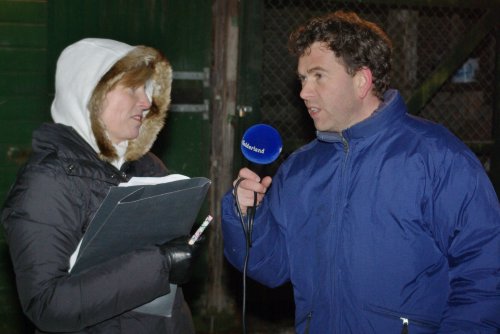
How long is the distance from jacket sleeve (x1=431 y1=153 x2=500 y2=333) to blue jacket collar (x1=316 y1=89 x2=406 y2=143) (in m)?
0.34

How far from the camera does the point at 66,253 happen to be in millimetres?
2393

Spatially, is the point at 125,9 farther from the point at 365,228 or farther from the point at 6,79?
the point at 365,228

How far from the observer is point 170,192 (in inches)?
97.9

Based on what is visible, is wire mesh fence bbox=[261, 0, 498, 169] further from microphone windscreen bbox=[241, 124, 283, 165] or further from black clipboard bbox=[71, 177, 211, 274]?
black clipboard bbox=[71, 177, 211, 274]

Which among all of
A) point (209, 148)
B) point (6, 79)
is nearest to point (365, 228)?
point (209, 148)

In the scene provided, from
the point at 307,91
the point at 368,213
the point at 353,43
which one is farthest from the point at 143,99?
the point at 368,213

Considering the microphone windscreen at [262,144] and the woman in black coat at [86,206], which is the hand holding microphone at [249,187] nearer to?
the microphone windscreen at [262,144]

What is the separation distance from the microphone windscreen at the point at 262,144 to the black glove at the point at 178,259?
0.48 metres

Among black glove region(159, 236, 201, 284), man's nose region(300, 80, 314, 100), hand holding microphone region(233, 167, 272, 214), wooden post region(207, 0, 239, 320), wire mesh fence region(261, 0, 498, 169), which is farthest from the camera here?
wire mesh fence region(261, 0, 498, 169)

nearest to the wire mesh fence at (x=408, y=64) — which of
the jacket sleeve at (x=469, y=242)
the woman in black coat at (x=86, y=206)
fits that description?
the woman in black coat at (x=86, y=206)

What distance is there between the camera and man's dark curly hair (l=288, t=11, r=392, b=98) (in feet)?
9.26

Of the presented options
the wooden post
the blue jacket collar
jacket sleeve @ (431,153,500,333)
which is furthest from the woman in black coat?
the wooden post

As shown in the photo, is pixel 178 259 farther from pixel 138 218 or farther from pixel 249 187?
pixel 249 187

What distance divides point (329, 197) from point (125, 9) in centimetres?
311
